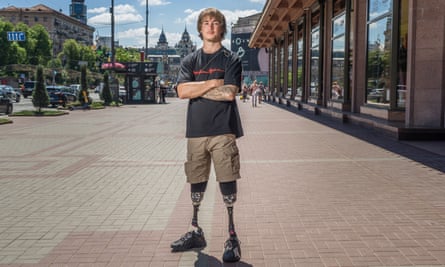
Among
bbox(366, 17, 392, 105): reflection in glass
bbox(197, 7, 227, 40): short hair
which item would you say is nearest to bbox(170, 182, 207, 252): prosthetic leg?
bbox(197, 7, 227, 40): short hair

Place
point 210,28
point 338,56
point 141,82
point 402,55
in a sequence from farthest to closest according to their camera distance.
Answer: point 141,82 → point 338,56 → point 402,55 → point 210,28

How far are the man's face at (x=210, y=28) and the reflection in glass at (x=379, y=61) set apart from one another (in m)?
11.5

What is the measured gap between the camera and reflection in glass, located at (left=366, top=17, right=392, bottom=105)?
48.3 ft

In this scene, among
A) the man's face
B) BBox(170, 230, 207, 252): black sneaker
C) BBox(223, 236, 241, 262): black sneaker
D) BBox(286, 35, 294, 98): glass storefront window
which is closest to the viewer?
BBox(223, 236, 241, 262): black sneaker

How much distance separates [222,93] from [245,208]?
2.06 meters

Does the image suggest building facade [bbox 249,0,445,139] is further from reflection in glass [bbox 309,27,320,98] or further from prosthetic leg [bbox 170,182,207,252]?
prosthetic leg [bbox 170,182,207,252]

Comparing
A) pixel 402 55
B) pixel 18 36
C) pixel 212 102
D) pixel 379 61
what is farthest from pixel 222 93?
pixel 18 36

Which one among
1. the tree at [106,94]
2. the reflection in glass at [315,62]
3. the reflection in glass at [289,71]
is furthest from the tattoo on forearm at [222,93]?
the tree at [106,94]

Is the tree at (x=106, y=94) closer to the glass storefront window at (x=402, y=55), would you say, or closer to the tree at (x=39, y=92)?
the tree at (x=39, y=92)

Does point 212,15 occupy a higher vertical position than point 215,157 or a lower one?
higher

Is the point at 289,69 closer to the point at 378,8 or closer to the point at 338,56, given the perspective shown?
the point at 338,56

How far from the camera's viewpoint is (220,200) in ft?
19.9

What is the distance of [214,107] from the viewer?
13.2 feet

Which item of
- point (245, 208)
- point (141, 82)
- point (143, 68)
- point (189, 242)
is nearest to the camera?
point (189, 242)
